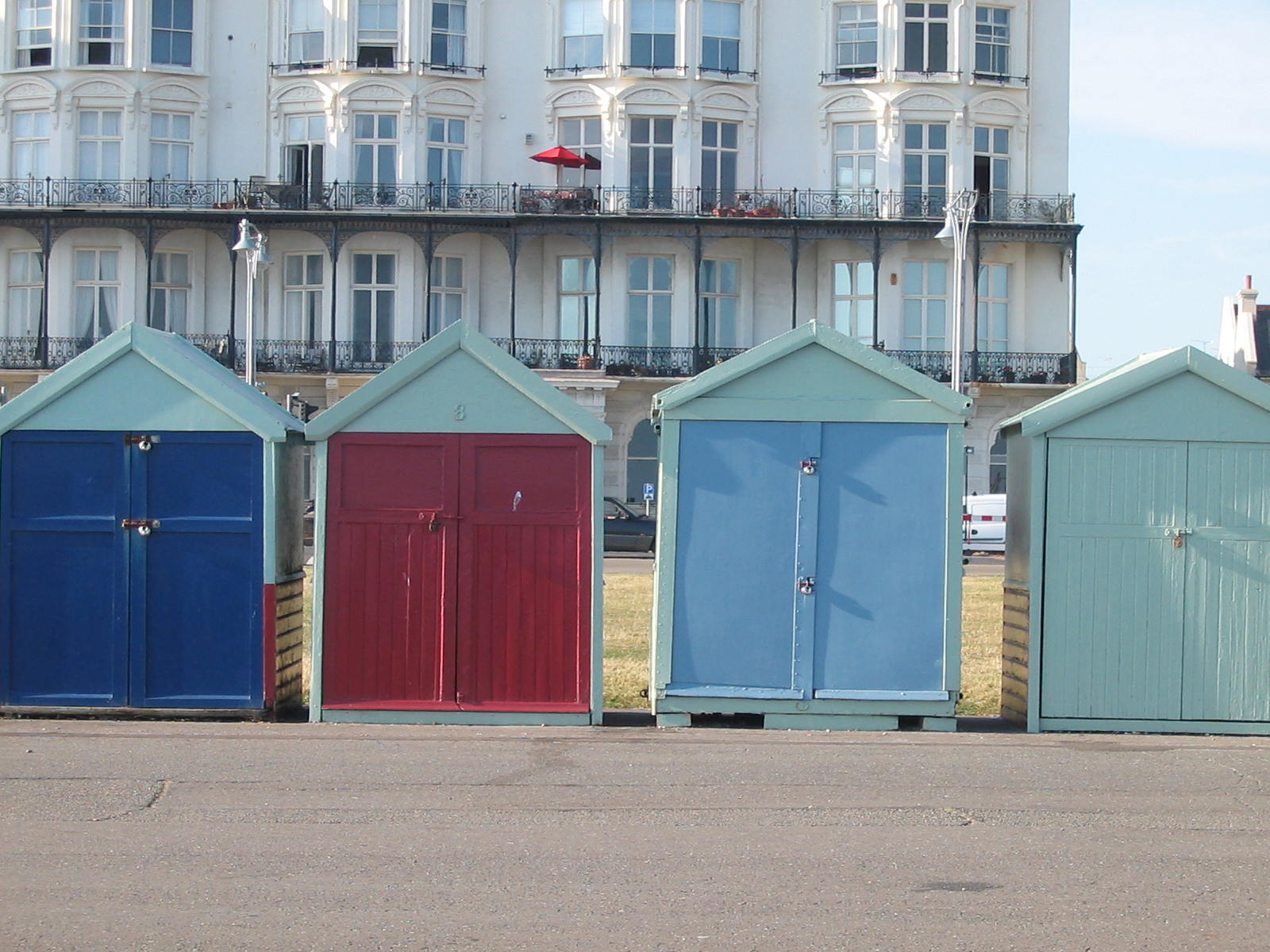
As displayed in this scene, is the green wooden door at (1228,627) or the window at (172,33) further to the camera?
the window at (172,33)

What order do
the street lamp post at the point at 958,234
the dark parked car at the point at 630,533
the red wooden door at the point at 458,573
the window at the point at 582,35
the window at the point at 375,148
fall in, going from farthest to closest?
1. the window at the point at 582,35
2. the window at the point at 375,148
3. the dark parked car at the point at 630,533
4. the street lamp post at the point at 958,234
5. the red wooden door at the point at 458,573

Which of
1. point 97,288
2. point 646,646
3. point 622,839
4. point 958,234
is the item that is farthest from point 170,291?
point 622,839

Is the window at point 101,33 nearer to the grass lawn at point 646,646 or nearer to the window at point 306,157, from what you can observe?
the window at point 306,157

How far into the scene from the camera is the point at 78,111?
43.7 metres

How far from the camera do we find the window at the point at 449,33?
144 ft

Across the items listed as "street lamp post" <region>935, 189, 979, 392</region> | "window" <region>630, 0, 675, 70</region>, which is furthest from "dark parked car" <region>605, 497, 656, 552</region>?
"window" <region>630, 0, 675, 70</region>

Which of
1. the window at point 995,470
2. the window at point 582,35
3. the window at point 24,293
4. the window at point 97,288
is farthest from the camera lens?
the window at point 995,470

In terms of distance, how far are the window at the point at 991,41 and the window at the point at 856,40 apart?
255 cm

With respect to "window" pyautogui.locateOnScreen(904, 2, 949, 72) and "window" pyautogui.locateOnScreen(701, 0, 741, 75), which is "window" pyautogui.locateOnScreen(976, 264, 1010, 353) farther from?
"window" pyautogui.locateOnScreen(701, 0, 741, 75)

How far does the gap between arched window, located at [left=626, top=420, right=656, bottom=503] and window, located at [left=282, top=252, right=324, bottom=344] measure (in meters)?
8.56

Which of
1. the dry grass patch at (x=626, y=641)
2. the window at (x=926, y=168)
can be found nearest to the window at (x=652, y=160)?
the window at (x=926, y=168)

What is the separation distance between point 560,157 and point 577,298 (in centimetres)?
395

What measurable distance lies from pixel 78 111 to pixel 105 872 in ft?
129

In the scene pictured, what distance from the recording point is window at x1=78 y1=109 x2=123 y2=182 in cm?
4372
